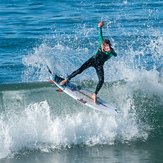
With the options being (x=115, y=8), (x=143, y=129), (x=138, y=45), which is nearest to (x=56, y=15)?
(x=115, y=8)

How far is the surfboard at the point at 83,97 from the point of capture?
847 cm

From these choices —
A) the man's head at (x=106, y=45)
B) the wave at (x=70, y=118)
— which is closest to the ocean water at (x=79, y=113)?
the wave at (x=70, y=118)

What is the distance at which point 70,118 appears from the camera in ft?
29.9

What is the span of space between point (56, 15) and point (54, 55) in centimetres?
1185

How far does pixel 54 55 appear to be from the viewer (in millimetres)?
11469

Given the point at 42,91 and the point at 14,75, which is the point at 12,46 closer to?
the point at 14,75

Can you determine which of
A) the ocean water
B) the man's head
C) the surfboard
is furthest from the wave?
the man's head

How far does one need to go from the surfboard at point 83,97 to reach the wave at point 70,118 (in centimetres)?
52

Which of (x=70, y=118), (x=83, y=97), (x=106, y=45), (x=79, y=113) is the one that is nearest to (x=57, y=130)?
(x=70, y=118)

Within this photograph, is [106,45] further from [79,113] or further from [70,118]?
[70,118]

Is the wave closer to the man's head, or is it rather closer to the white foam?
the white foam

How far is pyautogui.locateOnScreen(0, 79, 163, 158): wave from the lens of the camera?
838cm

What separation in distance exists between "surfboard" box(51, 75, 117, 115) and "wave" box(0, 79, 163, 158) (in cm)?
52

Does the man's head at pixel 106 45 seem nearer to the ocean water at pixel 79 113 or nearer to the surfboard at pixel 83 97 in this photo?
the surfboard at pixel 83 97
